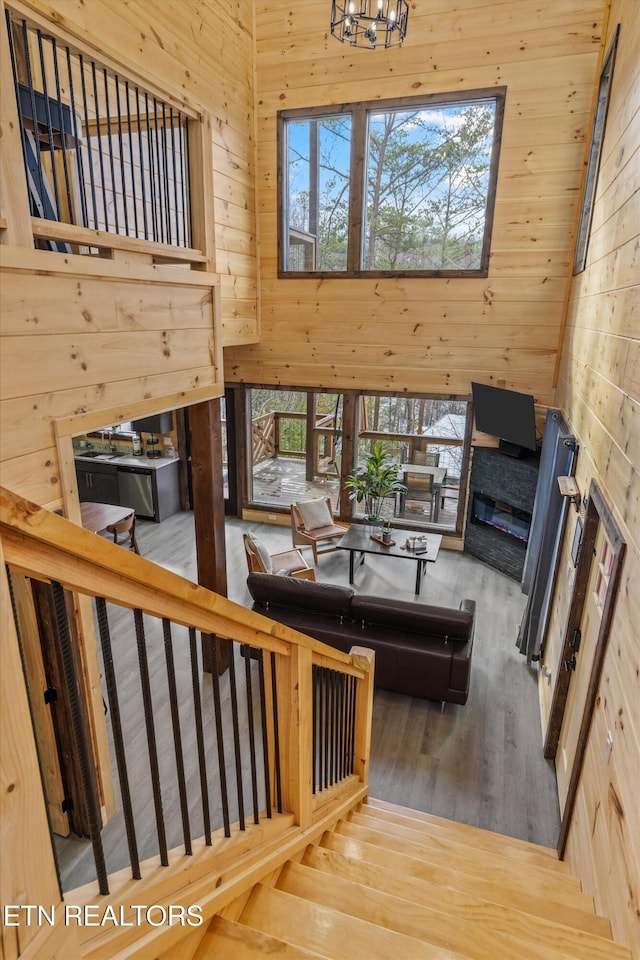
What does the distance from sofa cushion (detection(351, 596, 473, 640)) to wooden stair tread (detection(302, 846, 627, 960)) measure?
2.16m

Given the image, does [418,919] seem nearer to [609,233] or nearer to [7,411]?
[7,411]

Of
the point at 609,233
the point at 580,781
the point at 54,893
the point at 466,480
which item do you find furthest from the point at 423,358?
the point at 54,893

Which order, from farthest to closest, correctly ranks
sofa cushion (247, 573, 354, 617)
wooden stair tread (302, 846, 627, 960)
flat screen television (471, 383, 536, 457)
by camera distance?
flat screen television (471, 383, 536, 457)
sofa cushion (247, 573, 354, 617)
wooden stair tread (302, 846, 627, 960)

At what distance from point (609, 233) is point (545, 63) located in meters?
Answer: 3.15

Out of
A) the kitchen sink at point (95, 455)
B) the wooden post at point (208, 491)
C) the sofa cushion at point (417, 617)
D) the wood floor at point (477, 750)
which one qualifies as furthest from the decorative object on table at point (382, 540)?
the kitchen sink at point (95, 455)

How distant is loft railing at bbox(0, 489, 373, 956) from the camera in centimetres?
95

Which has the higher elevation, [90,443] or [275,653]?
[275,653]

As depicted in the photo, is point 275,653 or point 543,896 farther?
point 543,896

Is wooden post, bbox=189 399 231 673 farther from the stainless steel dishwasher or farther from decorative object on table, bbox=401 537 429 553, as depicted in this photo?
the stainless steel dishwasher

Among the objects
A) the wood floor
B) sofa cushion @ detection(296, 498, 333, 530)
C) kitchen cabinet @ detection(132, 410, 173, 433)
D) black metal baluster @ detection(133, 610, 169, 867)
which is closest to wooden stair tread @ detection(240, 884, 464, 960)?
black metal baluster @ detection(133, 610, 169, 867)

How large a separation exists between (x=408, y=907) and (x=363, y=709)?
52.8 inches

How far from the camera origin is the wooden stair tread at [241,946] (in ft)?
4.12

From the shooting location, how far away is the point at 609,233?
3646 millimetres

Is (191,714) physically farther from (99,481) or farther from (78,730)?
(99,481)
